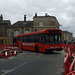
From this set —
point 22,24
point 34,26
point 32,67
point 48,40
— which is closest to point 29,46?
point 48,40

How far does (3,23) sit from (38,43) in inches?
1431

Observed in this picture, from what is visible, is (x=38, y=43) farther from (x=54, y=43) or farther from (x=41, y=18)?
(x=41, y=18)

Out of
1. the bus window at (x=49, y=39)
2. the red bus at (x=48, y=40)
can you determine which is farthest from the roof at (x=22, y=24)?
the bus window at (x=49, y=39)

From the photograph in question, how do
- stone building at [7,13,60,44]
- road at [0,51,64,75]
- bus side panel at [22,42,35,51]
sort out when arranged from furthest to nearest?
1. stone building at [7,13,60,44]
2. bus side panel at [22,42,35,51]
3. road at [0,51,64,75]

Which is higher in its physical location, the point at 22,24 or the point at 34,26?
the point at 22,24

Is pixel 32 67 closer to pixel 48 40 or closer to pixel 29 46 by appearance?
pixel 48 40

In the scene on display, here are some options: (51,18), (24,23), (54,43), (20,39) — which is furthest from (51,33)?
(24,23)

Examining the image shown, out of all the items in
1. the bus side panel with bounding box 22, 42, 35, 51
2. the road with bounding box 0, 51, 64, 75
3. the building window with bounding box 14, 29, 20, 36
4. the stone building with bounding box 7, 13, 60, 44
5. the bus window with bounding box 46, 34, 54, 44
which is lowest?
the road with bounding box 0, 51, 64, 75

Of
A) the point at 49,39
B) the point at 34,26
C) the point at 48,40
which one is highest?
the point at 34,26

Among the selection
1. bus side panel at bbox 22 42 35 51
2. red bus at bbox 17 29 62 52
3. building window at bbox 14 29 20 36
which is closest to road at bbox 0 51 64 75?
red bus at bbox 17 29 62 52

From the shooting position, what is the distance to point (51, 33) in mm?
17250

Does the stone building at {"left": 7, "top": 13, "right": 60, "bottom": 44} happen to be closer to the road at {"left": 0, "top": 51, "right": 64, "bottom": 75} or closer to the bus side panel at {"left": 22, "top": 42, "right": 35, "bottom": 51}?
the bus side panel at {"left": 22, "top": 42, "right": 35, "bottom": 51}

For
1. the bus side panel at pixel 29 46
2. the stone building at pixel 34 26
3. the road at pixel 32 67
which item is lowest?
the road at pixel 32 67

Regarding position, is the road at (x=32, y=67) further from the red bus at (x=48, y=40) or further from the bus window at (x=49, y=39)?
the bus window at (x=49, y=39)
